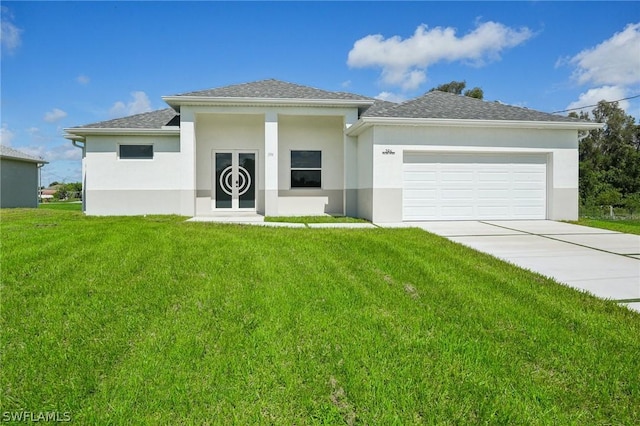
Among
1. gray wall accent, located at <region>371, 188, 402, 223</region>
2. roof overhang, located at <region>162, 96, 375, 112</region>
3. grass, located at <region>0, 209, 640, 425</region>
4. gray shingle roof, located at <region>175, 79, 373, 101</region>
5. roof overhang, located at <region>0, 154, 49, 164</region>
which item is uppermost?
gray shingle roof, located at <region>175, 79, 373, 101</region>

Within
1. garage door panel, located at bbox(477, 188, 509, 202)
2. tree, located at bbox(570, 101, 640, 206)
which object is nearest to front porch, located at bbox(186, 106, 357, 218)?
garage door panel, located at bbox(477, 188, 509, 202)

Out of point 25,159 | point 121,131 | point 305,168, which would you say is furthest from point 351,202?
point 25,159

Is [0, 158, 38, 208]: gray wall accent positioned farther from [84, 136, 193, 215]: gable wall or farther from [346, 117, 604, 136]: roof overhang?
[346, 117, 604, 136]: roof overhang

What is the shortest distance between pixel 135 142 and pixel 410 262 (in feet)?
41.8

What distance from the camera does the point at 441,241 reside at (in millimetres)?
7855

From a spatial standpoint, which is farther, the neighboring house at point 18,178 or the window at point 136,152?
the neighboring house at point 18,178

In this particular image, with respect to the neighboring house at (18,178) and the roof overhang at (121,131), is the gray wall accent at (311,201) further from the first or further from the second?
the neighboring house at (18,178)

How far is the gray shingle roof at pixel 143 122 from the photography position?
14327 millimetres

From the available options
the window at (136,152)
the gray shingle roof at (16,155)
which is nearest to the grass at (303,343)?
the window at (136,152)

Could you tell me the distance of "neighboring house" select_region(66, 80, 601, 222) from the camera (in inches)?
473

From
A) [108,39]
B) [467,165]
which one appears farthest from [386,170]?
[108,39]

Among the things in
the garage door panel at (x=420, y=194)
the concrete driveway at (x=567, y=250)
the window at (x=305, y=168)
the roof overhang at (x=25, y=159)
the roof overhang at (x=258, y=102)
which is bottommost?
the concrete driveway at (x=567, y=250)

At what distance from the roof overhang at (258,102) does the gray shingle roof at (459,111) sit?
896 mm

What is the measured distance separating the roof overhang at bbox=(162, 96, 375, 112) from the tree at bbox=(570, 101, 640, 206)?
29537 mm
